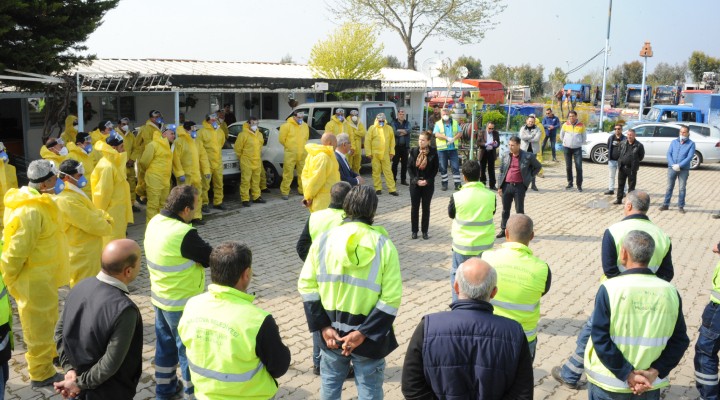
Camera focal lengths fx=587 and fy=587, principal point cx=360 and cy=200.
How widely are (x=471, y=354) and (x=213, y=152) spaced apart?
31.3 feet

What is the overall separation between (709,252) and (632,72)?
67371 millimetres

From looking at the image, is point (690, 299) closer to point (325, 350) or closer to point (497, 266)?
point (497, 266)

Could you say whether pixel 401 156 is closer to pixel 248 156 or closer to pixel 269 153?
pixel 269 153

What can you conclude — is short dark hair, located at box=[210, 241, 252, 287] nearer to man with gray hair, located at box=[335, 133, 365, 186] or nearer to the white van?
man with gray hair, located at box=[335, 133, 365, 186]

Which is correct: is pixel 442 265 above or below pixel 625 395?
below

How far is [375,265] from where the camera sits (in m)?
3.57

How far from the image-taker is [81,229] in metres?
5.74

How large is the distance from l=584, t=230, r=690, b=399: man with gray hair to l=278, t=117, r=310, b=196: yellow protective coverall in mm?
9585

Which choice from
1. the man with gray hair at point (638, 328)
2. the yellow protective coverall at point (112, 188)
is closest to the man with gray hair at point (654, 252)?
the man with gray hair at point (638, 328)

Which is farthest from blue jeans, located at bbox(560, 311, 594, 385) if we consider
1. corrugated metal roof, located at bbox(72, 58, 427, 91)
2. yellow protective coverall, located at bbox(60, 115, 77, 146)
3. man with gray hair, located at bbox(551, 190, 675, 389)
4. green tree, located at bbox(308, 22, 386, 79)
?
green tree, located at bbox(308, 22, 386, 79)

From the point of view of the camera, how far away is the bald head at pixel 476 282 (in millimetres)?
2787

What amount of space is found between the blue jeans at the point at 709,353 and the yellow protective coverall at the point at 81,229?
5391 mm

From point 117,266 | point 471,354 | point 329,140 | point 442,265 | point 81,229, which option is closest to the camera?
point 471,354

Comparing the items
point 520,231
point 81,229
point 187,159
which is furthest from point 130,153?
point 520,231
